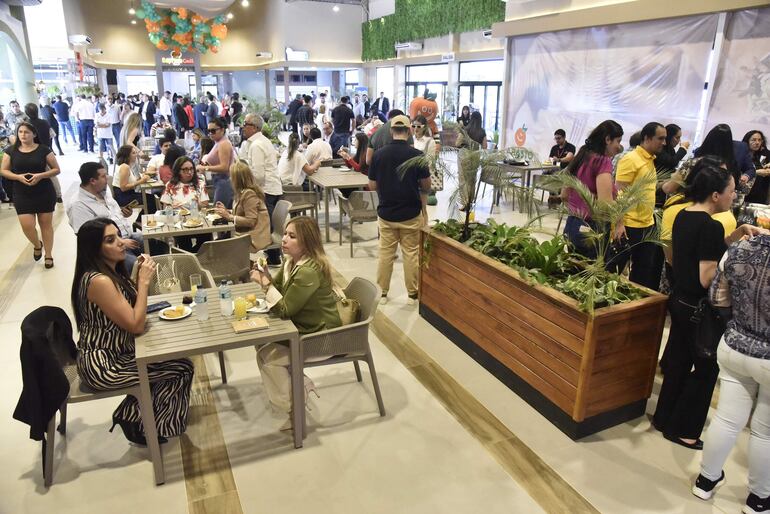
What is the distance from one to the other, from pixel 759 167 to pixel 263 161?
17.9 feet

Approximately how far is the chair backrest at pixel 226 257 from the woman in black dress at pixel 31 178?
2785 millimetres

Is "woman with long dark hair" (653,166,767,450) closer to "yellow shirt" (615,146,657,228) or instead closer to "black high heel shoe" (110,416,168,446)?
"yellow shirt" (615,146,657,228)

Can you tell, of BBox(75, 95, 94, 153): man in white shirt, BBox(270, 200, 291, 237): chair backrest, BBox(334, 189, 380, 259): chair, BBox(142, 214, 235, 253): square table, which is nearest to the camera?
BBox(142, 214, 235, 253): square table

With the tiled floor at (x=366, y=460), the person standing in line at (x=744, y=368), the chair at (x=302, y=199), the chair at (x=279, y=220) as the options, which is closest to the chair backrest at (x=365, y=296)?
the tiled floor at (x=366, y=460)

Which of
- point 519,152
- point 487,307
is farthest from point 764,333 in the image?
point 519,152

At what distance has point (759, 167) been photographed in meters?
5.92

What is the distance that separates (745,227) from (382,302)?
3.05 m

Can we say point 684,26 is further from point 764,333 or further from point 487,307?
point 764,333

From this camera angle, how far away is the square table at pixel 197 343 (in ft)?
8.55

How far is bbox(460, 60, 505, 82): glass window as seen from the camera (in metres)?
15.0

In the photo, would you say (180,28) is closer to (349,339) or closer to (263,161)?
(263,161)

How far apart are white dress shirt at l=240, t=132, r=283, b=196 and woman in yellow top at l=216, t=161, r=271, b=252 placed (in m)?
0.97

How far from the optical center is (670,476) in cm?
288

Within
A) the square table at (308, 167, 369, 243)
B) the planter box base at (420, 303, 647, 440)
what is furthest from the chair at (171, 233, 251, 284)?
the square table at (308, 167, 369, 243)
